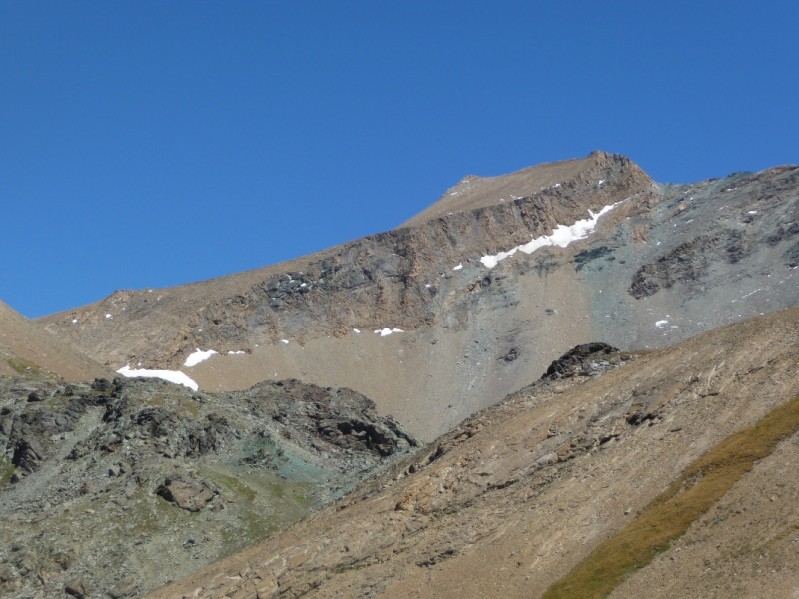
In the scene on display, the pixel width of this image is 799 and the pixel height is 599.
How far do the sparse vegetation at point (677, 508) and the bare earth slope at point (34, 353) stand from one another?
3985 inches

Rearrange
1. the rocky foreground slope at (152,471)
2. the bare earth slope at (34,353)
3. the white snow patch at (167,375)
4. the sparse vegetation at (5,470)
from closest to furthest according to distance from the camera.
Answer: the rocky foreground slope at (152,471) → the sparse vegetation at (5,470) → the bare earth slope at (34,353) → the white snow patch at (167,375)

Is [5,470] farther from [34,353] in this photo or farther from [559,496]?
[559,496]

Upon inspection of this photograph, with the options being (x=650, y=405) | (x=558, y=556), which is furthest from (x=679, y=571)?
(x=650, y=405)

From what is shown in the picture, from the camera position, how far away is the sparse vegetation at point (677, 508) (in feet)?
152

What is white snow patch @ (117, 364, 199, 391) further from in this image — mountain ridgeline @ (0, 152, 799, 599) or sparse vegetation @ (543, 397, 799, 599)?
sparse vegetation @ (543, 397, 799, 599)

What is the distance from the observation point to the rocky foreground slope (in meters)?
86.1

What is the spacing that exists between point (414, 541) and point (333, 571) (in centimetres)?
504

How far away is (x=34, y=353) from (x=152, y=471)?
167ft

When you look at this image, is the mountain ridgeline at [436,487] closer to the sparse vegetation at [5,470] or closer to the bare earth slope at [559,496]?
the bare earth slope at [559,496]

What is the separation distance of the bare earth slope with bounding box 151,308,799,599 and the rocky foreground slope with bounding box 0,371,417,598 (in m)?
17.3

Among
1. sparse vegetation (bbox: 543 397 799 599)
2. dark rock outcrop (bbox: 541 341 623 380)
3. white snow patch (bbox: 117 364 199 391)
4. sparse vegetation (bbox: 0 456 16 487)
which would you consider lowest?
sparse vegetation (bbox: 543 397 799 599)

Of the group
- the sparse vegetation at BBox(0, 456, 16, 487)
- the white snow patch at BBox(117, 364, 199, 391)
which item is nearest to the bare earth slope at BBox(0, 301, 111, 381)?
the sparse vegetation at BBox(0, 456, 16, 487)

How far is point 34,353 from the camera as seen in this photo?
143 metres

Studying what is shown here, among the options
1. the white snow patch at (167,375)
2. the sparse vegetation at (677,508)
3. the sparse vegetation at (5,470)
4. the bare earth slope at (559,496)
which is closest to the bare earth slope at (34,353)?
the sparse vegetation at (5,470)
